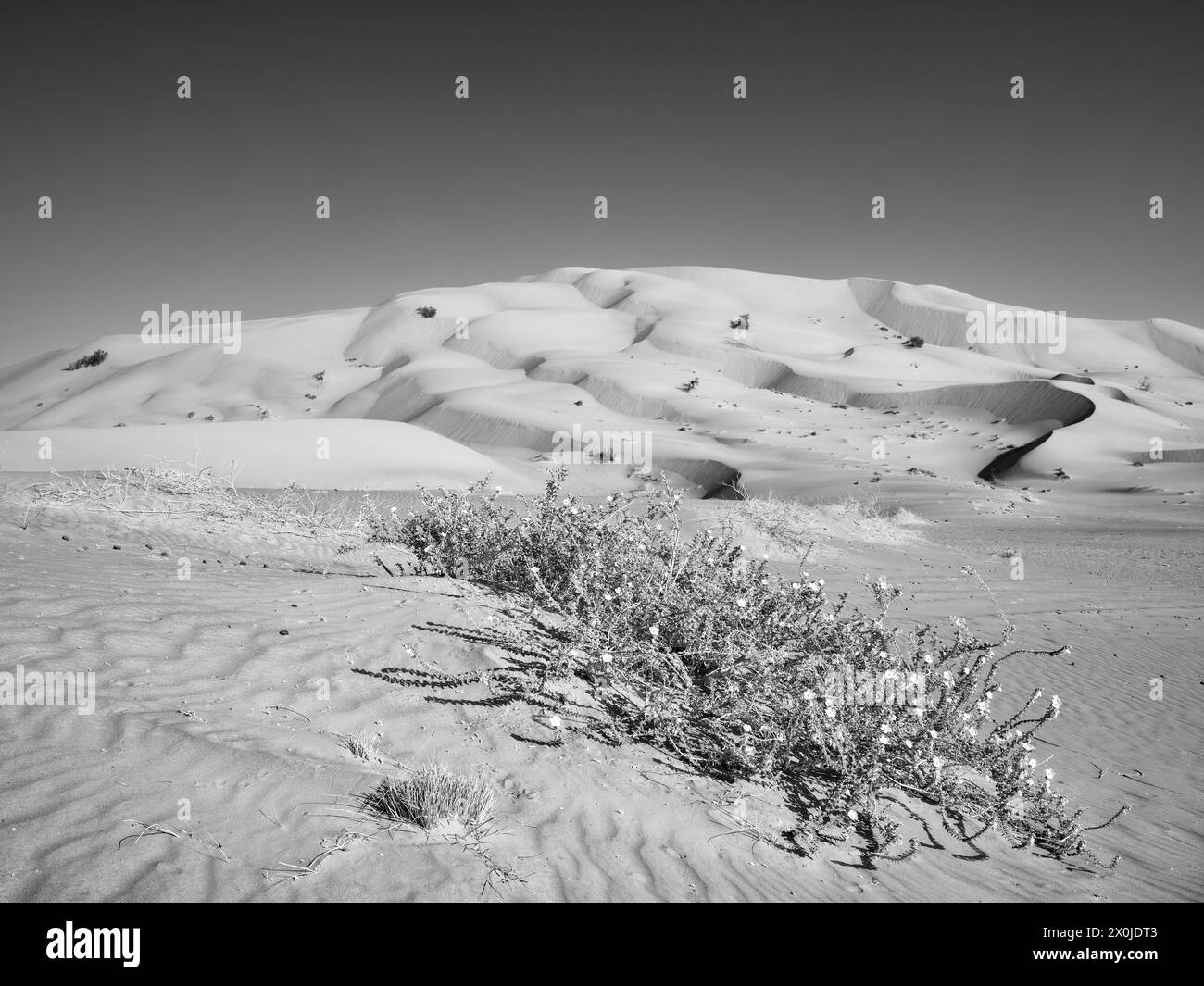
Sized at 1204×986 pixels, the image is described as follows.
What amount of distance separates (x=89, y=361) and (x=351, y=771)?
69.5 m

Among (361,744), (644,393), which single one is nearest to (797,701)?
(361,744)

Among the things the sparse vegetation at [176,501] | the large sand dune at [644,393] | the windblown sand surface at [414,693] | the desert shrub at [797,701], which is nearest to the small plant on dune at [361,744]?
the windblown sand surface at [414,693]

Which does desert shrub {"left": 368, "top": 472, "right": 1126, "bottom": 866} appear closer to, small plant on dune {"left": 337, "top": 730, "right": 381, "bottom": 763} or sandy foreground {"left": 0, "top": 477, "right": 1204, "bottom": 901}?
sandy foreground {"left": 0, "top": 477, "right": 1204, "bottom": 901}

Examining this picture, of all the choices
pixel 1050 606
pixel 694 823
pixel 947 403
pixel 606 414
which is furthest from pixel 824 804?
pixel 947 403

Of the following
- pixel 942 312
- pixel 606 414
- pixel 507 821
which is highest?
pixel 942 312

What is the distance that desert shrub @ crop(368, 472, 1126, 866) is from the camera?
3.57 m

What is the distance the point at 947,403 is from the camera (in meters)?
35.0

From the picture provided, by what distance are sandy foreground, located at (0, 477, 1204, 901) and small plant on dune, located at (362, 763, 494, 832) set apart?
79mm

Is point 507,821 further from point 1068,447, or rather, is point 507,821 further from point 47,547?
point 1068,447

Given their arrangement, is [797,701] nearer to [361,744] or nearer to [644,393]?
[361,744]

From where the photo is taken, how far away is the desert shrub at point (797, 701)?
3.57 m

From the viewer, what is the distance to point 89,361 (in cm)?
5838

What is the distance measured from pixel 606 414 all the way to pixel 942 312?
43114 mm

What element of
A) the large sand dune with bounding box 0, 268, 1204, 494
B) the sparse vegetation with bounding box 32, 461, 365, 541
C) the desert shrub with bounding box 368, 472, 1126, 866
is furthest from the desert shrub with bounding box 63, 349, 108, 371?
the desert shrub with bounding box 368, 472, 1126, 866
